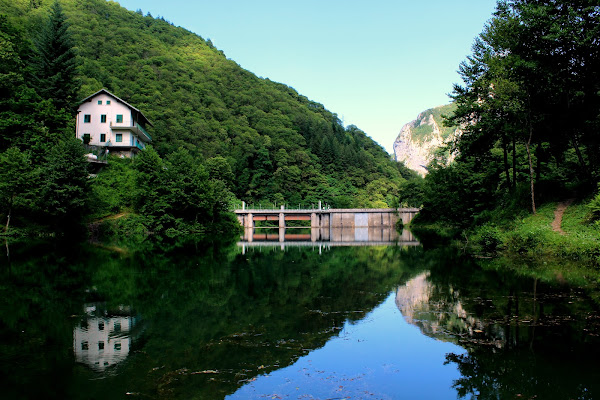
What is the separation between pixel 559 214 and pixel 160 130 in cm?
8102

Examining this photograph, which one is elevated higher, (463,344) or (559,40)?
(559,40)

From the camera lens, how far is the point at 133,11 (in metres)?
148

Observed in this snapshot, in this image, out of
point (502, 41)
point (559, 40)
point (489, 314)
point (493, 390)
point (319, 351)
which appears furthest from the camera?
point (502, 41)

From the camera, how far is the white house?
56.4 meters

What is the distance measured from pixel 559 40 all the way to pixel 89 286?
78.1 feet

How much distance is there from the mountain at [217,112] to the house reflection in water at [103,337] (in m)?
76.4

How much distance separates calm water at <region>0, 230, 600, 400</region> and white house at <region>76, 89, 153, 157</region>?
143 feet

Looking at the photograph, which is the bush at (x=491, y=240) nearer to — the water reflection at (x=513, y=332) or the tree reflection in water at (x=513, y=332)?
the tree reflection in water at (x=513, y=332)

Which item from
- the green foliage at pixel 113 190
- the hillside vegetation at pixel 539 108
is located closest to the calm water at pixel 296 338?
the hillside vegetation at pixel 539 108

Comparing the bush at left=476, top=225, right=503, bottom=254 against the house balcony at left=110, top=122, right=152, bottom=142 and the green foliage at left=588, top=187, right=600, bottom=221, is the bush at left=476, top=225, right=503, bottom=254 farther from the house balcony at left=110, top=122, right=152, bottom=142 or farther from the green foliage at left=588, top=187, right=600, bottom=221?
the house balcony at left=110, top=122, right=152, bottom=142

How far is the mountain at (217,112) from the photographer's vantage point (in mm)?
97500

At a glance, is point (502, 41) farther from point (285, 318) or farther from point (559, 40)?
point (285, 318)

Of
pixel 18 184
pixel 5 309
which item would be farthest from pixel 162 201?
pixel 5 309

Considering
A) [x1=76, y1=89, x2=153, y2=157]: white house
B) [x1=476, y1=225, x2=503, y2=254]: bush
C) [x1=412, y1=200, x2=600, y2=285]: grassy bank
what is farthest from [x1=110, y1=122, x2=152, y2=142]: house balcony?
[x1=476, y1=225, x2=503, y2=254]: bush
